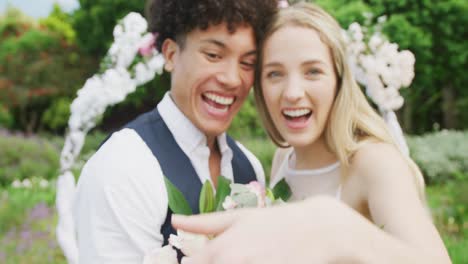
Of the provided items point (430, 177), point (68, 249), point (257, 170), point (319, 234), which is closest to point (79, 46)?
point (430, 177)

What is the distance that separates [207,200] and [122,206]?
463mm

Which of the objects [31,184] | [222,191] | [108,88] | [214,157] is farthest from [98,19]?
[222,191]

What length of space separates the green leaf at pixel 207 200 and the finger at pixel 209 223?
1.12 m

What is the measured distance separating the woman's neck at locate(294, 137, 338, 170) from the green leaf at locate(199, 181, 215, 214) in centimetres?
93

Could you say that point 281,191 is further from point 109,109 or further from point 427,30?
point 109,109

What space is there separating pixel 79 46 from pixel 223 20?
1981cm

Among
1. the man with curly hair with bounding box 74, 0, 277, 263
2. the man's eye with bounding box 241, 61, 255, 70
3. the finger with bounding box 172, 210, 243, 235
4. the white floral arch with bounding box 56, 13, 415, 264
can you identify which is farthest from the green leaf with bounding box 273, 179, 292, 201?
the finger with bounding box 172, 210, 243, 235

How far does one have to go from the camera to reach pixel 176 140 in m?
2.30

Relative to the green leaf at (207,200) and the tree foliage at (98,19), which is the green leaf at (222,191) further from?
the tree foliage at (98,19)

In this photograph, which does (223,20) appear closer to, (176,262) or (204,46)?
(204,46)

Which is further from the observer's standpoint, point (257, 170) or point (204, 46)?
point (257, 170)

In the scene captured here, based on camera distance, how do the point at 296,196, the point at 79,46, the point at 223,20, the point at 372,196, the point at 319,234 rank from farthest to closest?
the point at 79,46 → the point at 296,196 → the point at 223,20 → the point at 372,196 → the point at 319,234

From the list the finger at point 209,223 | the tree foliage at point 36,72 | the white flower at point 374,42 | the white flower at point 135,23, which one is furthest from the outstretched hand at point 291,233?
the tree foliage at point 36,72

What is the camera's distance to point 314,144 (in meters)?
2.49
